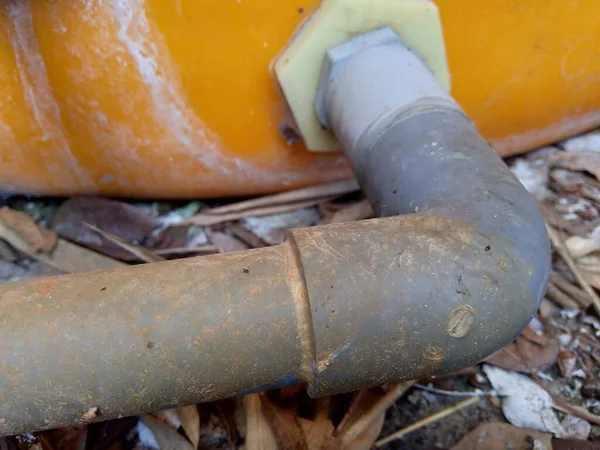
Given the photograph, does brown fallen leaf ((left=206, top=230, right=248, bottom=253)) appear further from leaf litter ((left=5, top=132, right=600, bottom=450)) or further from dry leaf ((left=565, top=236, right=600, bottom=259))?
dry leaf ((left=565, top=236, right=600, bottom=259))

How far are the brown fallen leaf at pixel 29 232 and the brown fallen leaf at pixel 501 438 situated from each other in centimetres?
118

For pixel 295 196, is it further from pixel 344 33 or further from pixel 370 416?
pixel 370 416

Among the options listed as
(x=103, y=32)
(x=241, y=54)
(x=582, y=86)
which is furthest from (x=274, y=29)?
(x=582, y=86)

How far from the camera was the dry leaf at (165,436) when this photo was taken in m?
1.22

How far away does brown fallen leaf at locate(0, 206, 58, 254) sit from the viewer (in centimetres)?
155

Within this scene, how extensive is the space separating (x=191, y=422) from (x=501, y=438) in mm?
681

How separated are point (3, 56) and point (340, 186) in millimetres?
937

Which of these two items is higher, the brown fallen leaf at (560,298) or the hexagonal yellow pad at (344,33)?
the hexagonal yellow pad at (344,33)

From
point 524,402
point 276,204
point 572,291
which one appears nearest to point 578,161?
point 572,291

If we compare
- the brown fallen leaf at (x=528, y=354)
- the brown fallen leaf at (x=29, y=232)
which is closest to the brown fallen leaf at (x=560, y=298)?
the brown fallen leaf at (x=528, y=354)

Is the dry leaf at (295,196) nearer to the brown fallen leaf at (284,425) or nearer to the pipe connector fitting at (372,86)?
the pipe connector fitting at (372,86)

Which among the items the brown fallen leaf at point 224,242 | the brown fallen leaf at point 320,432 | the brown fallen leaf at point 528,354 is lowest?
the brown fallen leaf at point 528,354

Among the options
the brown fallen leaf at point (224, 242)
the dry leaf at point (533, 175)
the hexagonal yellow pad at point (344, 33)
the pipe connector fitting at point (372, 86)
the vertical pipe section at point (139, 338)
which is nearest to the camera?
the vertical pipe section at point (139, 338)

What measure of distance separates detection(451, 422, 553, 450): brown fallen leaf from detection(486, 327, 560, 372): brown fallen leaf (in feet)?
0.55
